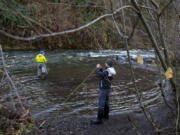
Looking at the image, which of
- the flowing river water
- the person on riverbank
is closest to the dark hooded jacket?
the person on riverbank

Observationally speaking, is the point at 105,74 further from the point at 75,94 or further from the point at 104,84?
the point at 75,94

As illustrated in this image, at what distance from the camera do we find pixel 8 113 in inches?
186

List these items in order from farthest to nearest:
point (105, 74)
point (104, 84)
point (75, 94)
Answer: point (75, 94) → point (104, 84) → point (105, 74)

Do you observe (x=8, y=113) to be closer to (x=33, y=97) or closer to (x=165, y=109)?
(x=33, y=97)

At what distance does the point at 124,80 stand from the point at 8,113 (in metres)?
8.19

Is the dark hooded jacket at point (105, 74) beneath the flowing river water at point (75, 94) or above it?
above

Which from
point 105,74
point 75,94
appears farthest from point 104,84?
point 75,94

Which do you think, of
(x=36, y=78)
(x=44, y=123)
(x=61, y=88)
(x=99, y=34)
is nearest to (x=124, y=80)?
(x=61, y=88)

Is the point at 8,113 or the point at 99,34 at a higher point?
the point at 99,34

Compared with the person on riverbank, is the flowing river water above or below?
below

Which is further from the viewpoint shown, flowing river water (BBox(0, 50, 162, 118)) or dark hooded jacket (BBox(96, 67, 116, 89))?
flowing river water (BBox(0, 50, 162, 118))

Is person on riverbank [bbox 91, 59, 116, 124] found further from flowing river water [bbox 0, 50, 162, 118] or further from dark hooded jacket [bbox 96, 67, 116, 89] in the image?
flowing river water [bbox 0, 50, 162, 118]

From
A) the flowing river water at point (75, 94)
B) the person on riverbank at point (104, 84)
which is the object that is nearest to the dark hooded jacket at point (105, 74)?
the person on riverbank at point (104, 84)

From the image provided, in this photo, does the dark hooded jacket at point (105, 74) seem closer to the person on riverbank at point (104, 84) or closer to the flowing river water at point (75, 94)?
the person on riverbank at point (104, 84)
